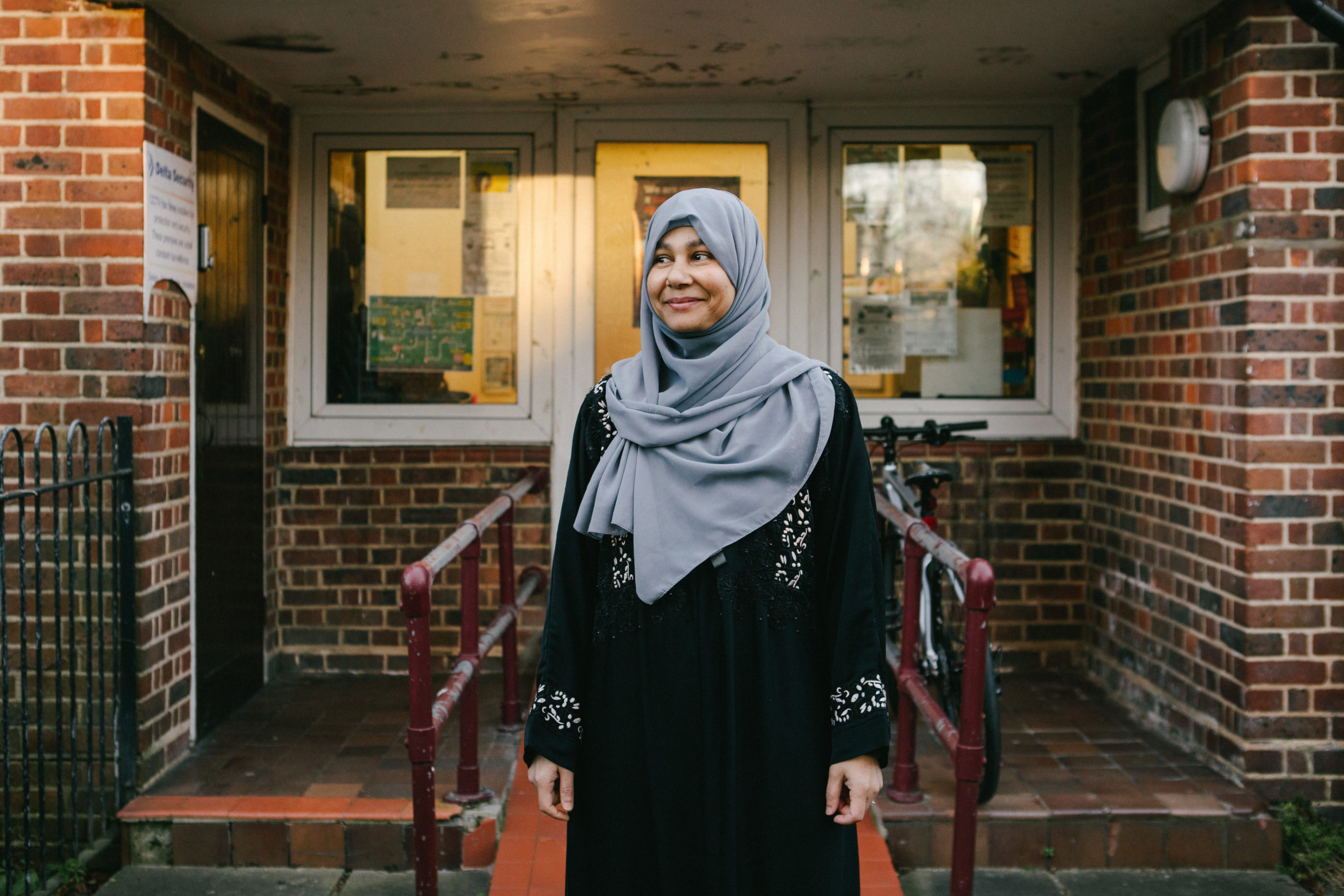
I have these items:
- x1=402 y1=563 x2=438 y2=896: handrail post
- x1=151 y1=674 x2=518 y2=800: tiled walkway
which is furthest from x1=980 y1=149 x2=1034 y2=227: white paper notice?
x1=402 y1=563 x2=438 y2=896: handrail post

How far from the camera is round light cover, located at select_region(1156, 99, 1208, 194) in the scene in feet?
12.1

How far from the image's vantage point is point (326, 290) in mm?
5086

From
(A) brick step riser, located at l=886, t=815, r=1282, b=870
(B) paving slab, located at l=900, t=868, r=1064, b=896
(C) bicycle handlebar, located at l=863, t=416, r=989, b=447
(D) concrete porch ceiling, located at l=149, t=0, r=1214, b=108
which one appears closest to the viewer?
(B) paving slab, located at l=900, t=868, r=1064, b=896

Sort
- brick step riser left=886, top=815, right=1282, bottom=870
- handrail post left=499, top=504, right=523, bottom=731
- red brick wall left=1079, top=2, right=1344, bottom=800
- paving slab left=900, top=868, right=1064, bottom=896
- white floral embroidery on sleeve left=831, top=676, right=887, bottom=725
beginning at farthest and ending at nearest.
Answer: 1. handrail post left=499, top=504, right=523, bottom=731
2. red brick wall left=1079, top=2, right=1344, bottom=800
3. brick step riser left=886, top=815, right=1282, bottom=870
4. paving slab left=900, top=868, right=1064, bottom=896
5. white floral embroidery on sleeve left=831, top=676, right=887, bottom=725

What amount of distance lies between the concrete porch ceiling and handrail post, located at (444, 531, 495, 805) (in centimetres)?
201

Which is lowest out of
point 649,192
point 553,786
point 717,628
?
point 553,786

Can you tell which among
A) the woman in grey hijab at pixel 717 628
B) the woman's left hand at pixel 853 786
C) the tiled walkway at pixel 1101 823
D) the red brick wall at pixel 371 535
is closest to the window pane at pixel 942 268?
the red brick wall at pixel 371 535

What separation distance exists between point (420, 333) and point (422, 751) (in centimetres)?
285

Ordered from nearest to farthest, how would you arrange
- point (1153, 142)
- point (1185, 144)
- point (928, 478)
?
1. point (1185, 144)
2. point (928, 478)
3. point (1153, 142)

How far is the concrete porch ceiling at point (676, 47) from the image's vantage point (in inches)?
147

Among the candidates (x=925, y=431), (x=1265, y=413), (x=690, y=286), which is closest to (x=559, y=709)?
(x=690, y=286)

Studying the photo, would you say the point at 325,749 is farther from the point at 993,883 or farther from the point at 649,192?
the point at 649,192

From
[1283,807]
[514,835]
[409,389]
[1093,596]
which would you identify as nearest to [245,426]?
[409,389]

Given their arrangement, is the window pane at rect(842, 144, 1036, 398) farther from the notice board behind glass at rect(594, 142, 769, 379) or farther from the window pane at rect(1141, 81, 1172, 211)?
the window pane at rect(1141, 81, 1172, 211)
